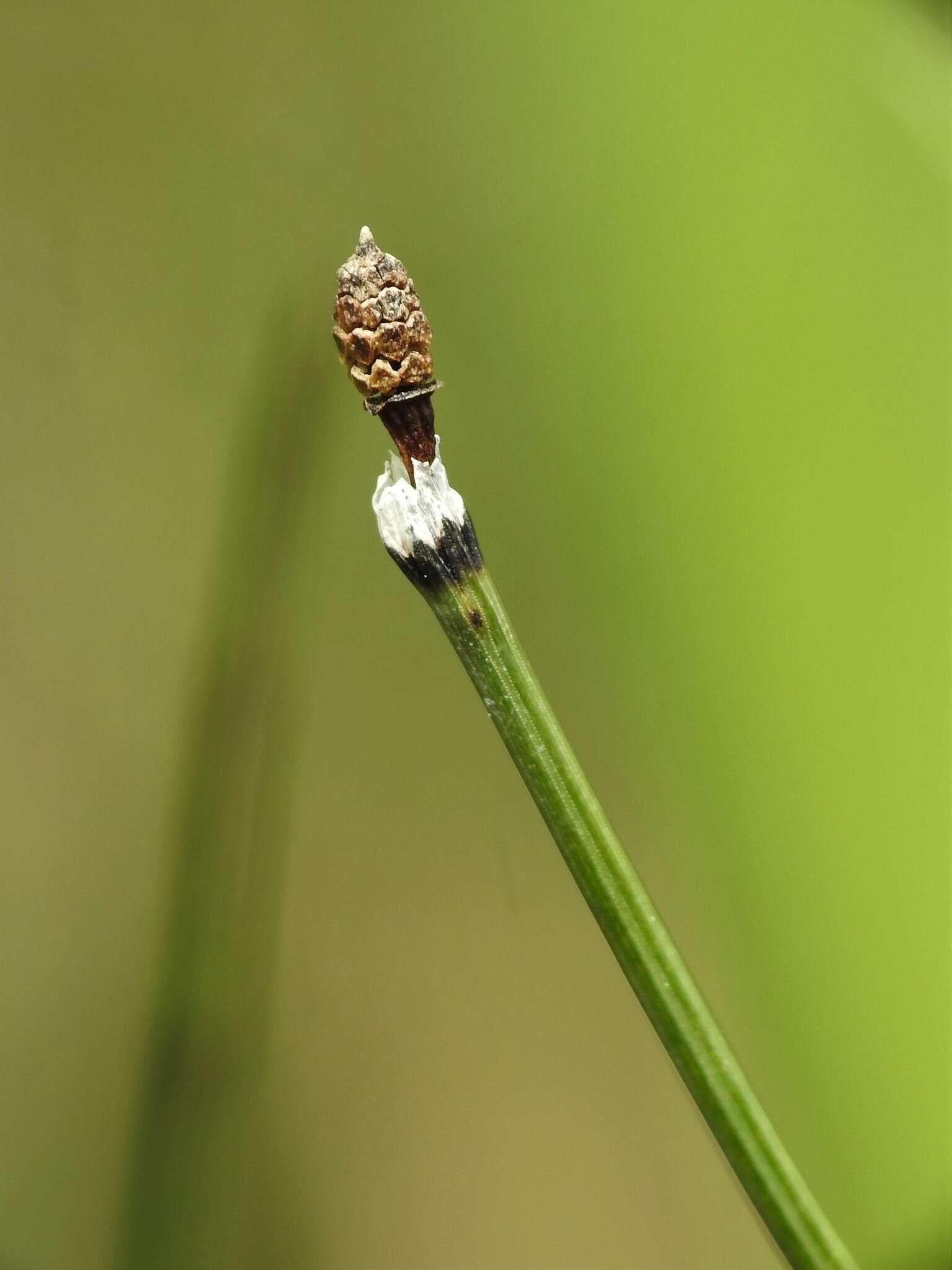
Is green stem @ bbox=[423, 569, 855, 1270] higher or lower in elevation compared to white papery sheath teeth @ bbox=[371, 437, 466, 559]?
lower

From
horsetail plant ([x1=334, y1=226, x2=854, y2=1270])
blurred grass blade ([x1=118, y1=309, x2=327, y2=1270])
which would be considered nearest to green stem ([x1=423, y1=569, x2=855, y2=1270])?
horsetail plant ([x1=334, y1=226, x2=854, y2=1270])

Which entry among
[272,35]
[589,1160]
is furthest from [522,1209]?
[272,35]

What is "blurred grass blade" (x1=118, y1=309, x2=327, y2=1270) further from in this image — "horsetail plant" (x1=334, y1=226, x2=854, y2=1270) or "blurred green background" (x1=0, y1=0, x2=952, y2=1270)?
"horsetail plant" (x1=334, y1=226, x2=854, y2=1270)

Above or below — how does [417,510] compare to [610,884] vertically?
above

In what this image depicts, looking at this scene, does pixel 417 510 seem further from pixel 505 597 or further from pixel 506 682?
pixel 505 597

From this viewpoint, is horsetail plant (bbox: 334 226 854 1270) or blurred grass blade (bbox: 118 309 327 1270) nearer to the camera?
horsetail plant (bbox: 334 226 854 1270)

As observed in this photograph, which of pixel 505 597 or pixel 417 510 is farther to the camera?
pixel 505 597

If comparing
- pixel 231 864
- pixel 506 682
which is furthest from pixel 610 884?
pixel 231 864

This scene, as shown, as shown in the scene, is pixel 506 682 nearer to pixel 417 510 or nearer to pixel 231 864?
pixel 417 510
